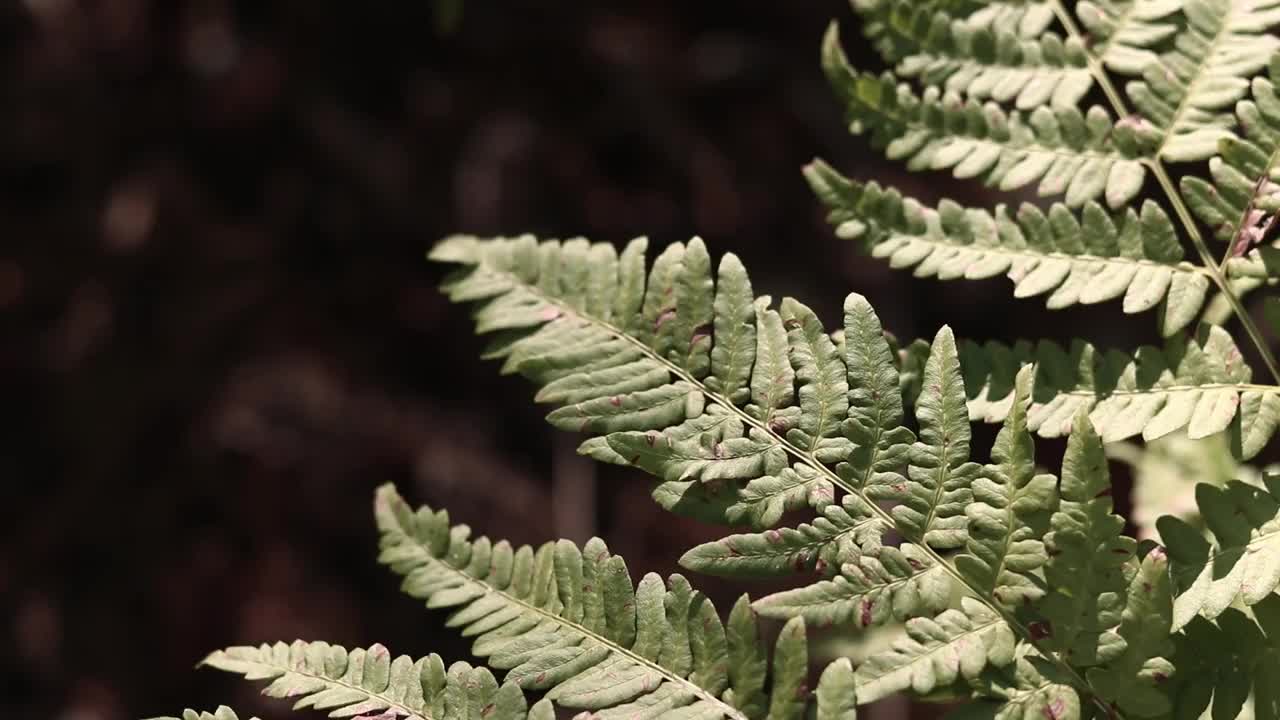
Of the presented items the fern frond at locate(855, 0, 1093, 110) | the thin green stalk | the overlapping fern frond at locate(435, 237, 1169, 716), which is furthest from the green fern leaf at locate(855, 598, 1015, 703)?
the fern frond at locate(855, 0, 1093, 110)

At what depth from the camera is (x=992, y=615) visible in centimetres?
115

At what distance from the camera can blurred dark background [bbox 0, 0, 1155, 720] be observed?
3.31 m

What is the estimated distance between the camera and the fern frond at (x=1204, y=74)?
1.36 m

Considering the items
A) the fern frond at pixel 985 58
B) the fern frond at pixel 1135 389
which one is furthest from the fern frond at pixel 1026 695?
the fern frond at pixel 985 58

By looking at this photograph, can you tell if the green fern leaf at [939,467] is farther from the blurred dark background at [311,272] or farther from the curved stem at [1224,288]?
the blurred dark background at [311,272]

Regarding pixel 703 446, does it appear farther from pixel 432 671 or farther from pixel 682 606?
pixel 432 671

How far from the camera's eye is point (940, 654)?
1121 millimetres

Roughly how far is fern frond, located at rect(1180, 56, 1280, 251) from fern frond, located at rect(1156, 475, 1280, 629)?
0.31 m

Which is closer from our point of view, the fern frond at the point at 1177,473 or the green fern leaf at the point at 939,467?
the green fern leaf at the point at 939,467

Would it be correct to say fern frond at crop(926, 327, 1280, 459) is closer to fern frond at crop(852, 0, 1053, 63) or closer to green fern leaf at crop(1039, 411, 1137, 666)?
green fern leaf at crop(1039, 411, 1137, 666)

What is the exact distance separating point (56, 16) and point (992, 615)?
3.38m

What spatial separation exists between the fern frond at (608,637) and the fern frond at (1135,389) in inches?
15.6

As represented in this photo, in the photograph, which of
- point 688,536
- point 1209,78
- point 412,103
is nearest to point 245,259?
point 412,103

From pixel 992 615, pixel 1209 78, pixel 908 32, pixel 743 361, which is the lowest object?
pixel 992 615
